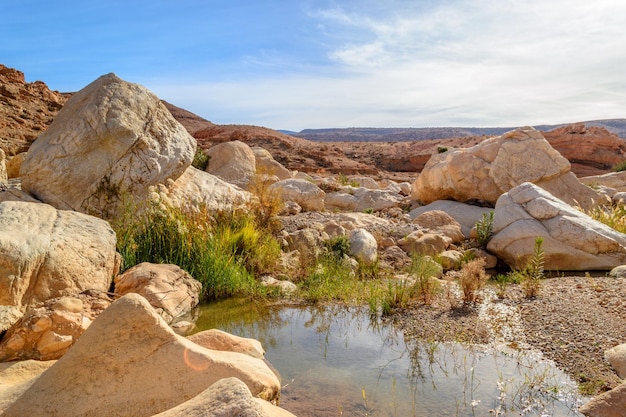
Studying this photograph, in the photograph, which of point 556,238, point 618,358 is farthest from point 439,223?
point 618,358

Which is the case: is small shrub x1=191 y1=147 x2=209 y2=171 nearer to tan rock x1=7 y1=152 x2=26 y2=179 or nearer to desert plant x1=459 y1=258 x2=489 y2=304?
tan rock x1=7 y1=152 x2=26 y2=179

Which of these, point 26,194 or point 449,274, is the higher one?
point 26,194

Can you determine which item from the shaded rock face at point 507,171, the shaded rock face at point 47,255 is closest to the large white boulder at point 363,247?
the shaded rock face at point 47,255

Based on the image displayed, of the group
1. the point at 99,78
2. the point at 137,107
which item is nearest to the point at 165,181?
the point at 137,107

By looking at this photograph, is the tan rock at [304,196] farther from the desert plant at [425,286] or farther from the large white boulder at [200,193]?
the desert plant at [425,286]

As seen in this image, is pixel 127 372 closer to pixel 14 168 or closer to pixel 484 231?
pixel 484 231

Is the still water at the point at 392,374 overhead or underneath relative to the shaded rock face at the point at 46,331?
underneath

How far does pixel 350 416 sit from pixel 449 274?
5.33m

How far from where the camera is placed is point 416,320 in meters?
5.94

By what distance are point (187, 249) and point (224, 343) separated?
2868mm

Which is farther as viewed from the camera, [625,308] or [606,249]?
[606,249]

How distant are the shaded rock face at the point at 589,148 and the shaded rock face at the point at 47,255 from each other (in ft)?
111

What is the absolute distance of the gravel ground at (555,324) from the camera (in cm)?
A: 463

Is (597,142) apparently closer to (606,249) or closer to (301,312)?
(606,249)
